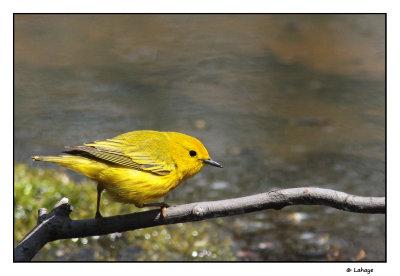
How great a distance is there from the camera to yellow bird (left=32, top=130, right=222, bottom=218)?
3.90 metres

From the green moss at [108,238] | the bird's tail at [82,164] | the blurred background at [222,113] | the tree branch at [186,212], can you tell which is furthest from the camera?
the blurred background at [222,113]

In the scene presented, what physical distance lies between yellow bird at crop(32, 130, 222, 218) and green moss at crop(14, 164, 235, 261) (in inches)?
57.6

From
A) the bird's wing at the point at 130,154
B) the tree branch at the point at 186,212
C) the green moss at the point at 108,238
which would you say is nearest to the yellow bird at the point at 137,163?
the bird's wing at the point at 130,154

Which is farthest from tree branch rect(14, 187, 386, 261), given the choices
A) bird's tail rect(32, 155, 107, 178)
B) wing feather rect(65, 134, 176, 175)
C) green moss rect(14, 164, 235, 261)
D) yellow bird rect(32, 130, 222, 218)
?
green moss rect(14, 164, 235, 261)

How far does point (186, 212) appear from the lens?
3.48 meters

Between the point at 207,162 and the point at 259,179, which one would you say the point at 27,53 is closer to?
the point at 259,179

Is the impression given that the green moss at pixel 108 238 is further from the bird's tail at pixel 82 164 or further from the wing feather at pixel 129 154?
the bird's tail at pixel 82 164

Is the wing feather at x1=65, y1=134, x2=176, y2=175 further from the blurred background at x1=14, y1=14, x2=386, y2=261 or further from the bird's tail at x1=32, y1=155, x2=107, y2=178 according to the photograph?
the blurred background at x1=14, y1=14, x2=386, y2=261

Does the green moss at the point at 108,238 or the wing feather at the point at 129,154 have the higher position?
the wing feather at the point at 129,154

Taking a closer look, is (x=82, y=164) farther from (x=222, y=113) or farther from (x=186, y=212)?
(x=222, y=113)

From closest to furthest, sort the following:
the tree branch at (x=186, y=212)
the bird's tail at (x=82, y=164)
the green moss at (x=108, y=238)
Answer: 1. the tree branch at (x=186, y=212)
2. the bird's tail at (x=82, y=164)
3. the green moss at (x=108, y=238)

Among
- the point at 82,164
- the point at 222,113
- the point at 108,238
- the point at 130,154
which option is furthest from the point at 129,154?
the point at 222,113

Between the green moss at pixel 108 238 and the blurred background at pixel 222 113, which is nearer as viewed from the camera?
the green moss at pixel 108 238

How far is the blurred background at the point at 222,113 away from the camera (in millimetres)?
5867
